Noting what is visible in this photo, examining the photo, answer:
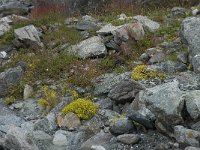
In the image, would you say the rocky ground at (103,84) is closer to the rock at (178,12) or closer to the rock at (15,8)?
the rock at (178,12)

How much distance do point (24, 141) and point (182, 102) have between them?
3.27m

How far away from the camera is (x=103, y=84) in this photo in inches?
466

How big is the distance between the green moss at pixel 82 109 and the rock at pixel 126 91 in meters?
0.57

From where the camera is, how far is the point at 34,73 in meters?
13.1

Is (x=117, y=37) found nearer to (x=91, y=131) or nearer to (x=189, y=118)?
(x=91, y=131)

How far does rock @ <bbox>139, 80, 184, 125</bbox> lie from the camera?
838 cm

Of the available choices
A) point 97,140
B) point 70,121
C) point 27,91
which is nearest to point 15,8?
point 27,91

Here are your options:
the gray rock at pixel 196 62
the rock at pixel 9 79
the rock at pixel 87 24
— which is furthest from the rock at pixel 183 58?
the rock at pixel 9 79

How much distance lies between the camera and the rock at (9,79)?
12.9 m

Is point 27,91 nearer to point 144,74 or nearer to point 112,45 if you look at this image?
point 112,45

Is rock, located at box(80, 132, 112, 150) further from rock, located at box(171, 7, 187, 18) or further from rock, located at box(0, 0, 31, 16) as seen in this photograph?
rock, located at box(0, 0, 31, 16)

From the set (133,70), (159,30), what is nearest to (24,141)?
(133,70)

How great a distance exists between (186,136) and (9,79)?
6751 mm

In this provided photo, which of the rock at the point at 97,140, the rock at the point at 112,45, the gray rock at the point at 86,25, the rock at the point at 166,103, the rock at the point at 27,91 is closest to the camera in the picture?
the rock at the point at 166,103
